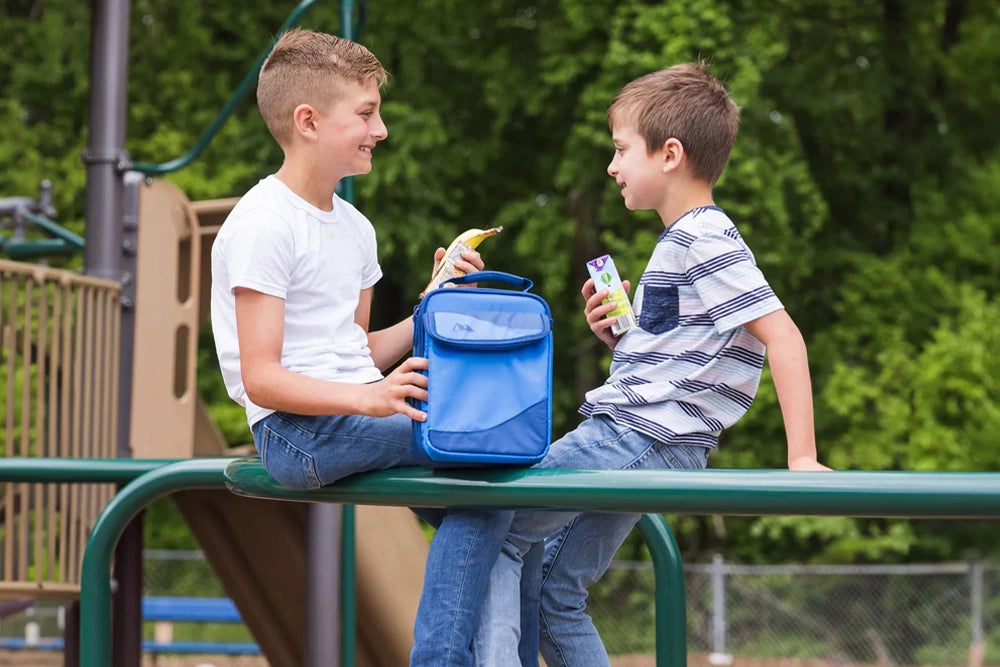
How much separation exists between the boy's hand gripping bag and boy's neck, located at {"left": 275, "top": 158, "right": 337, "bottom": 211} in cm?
41

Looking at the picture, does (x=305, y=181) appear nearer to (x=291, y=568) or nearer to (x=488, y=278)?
→ (x=488, y=278)

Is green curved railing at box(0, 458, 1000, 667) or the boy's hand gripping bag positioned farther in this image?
the boy's hand gripping bag

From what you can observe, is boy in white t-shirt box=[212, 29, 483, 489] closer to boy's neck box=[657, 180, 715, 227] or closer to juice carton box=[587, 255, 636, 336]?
juice carton box=[587, 255, 636, 336]

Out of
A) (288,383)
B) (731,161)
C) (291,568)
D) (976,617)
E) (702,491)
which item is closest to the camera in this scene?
(702,491)

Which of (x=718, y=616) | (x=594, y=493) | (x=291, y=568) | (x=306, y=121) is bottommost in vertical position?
(x=718, y=616)

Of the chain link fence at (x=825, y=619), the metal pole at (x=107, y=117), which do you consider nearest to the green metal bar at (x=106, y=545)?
the metal pole at (x=107, y=117)

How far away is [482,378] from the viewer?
1.73 metres

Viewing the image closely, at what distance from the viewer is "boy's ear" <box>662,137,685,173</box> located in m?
2.16

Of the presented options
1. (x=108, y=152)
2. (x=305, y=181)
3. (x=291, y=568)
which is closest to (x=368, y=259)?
(x=305, y=181)

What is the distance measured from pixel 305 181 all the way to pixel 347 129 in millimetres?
103

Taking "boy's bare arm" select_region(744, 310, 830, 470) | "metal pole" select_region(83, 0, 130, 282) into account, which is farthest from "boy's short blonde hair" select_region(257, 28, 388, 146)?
"metal pole" select_region(83, 0, 130, 282)

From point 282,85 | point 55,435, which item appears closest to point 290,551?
point 55,435

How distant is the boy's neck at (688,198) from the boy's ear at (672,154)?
0.13 feet

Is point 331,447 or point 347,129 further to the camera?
point 347,129
